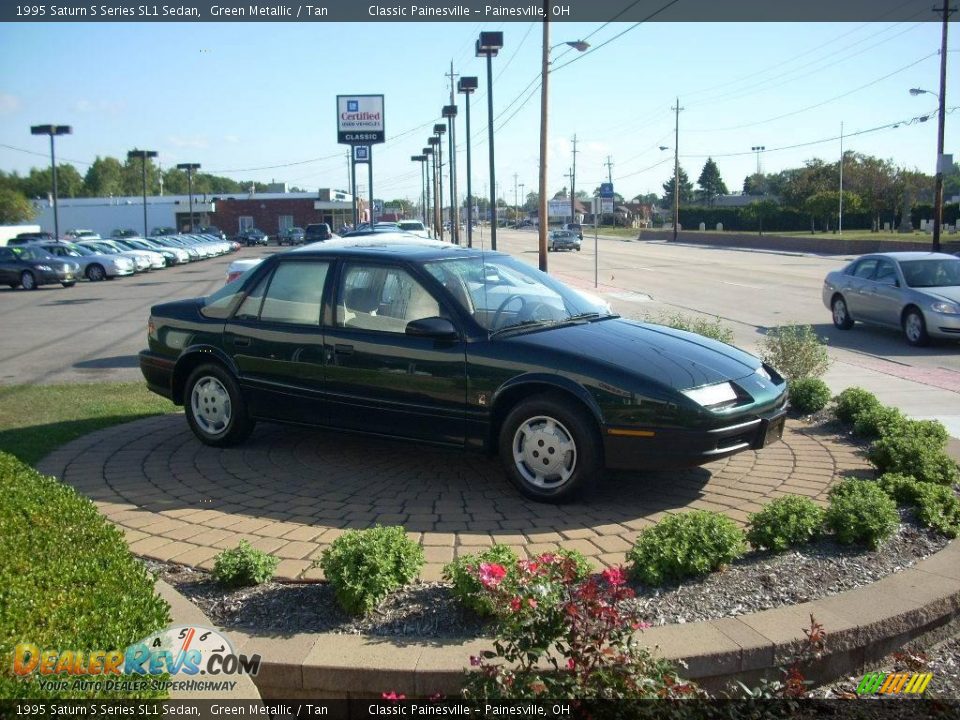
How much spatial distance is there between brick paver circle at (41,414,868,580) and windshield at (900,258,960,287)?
9254 mm

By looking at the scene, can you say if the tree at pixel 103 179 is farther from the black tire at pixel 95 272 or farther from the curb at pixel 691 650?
the curb at pixel 691 650

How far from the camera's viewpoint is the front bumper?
5227mm

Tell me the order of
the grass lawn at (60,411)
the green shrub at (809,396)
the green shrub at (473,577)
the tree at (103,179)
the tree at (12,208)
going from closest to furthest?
the green shrub at (473,577), the grass lawn at (60,411), the green shrub at (809,396), the tree at (12,208), the tree at (103,179)

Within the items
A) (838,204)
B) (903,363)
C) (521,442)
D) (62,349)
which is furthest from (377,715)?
(838,204)

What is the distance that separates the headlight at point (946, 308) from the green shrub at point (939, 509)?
1011 cm

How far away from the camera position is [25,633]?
2848 mm

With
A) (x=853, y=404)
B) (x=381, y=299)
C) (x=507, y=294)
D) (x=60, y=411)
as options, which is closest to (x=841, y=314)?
(x=853, y=404)

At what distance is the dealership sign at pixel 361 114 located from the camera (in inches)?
1834

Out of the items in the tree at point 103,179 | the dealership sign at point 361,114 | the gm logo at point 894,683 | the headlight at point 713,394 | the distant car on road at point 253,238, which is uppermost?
the tree at point 103,179

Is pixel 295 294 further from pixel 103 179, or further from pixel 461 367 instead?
pixel 103 179

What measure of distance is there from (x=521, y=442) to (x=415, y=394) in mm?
808

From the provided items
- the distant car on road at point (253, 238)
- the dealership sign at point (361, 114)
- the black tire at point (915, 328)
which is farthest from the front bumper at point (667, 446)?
the distant car on road at point (253, 238)

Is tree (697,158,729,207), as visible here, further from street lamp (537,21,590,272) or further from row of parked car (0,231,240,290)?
street lamp (537,21,590,272)

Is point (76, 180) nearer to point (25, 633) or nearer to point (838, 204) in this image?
point (838, 204)
